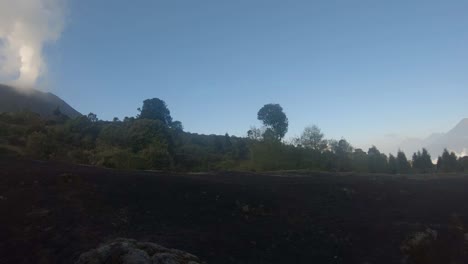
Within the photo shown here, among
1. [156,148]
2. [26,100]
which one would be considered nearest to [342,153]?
[156,148]

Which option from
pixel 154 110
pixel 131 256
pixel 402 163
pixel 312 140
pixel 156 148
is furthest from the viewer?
pixel 402 163

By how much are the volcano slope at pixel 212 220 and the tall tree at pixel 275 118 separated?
68.9 meters

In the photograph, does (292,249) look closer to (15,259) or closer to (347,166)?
(15,259)

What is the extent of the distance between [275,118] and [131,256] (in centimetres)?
8852

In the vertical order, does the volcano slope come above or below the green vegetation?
below

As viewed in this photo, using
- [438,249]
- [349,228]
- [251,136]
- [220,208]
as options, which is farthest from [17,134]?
[438,249]

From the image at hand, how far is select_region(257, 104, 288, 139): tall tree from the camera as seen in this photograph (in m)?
94.7

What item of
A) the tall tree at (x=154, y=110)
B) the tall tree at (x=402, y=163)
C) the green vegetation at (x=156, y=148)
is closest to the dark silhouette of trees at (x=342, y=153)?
the green vegetation at (x=156, y=148)

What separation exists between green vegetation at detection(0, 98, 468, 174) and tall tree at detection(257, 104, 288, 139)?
444 inches

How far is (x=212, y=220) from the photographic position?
1841 cm

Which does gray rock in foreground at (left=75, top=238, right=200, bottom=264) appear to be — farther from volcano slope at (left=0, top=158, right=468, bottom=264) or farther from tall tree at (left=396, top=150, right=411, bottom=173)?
tall tree at (left=396, top=150, right=411, bottom=173)

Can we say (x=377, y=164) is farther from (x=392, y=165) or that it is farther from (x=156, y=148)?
(x=156, y=148)

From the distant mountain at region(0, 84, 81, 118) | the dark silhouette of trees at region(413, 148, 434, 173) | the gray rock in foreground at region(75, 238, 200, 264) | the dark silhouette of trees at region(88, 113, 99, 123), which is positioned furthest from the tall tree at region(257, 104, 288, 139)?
the gray rock in foreground at region(75, 238, 200, 264)

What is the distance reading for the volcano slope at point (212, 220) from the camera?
15.0 meters
